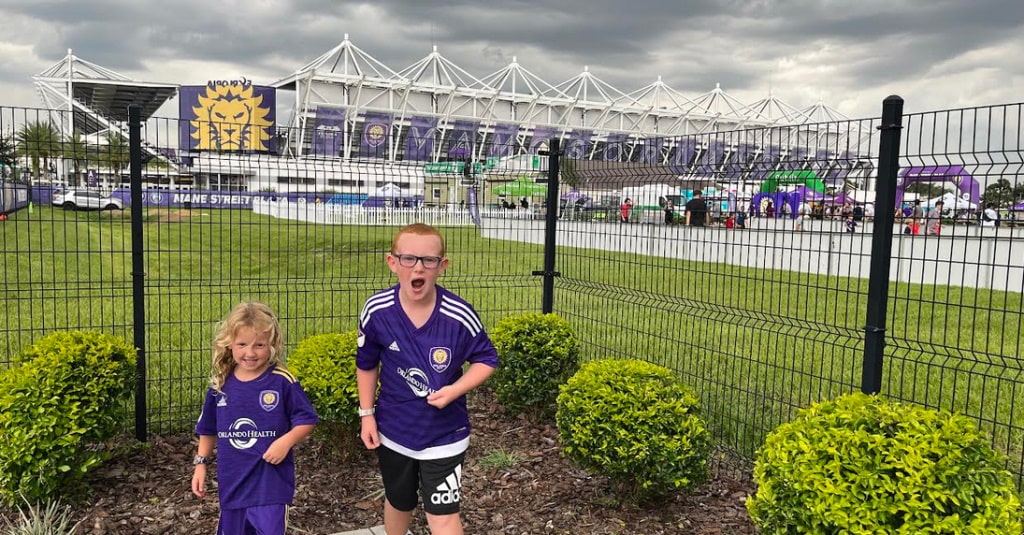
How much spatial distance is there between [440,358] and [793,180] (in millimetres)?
2836

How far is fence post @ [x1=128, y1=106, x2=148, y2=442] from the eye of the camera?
4703mm

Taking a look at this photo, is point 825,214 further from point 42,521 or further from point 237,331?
point 42,521

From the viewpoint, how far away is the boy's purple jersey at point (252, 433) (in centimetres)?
310

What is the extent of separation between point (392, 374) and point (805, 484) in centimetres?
182

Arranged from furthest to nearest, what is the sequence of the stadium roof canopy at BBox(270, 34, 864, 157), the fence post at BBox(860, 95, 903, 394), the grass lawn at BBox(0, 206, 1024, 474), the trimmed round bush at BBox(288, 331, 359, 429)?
the stadium roof canopy at BBox(270, 34, 864, 157) → the grass lawn at BBox(0, 206, 1024, 474) → the trimmed round bush at BBox(288, 331, 359, 429) → the fence post at BBox(860, 95, 903, 394)

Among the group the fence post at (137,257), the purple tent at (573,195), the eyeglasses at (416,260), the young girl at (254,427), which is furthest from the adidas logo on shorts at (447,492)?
the purple tent at (573,195)

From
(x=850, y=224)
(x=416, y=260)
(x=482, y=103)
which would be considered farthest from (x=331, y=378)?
(x=482, y=103)

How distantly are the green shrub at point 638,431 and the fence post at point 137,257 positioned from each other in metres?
3.01

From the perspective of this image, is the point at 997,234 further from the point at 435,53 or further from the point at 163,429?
the point at 435,53

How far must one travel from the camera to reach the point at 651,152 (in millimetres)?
5559

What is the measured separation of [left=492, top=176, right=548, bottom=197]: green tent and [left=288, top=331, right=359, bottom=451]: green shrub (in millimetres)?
2492

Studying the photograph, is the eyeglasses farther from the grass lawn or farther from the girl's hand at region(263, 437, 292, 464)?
the grass lawn

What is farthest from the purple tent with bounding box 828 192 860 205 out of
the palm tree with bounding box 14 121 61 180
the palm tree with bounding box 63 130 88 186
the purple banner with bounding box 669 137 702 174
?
the palm tree with bounding box 14 121 61 180

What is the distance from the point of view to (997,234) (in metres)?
3.57
